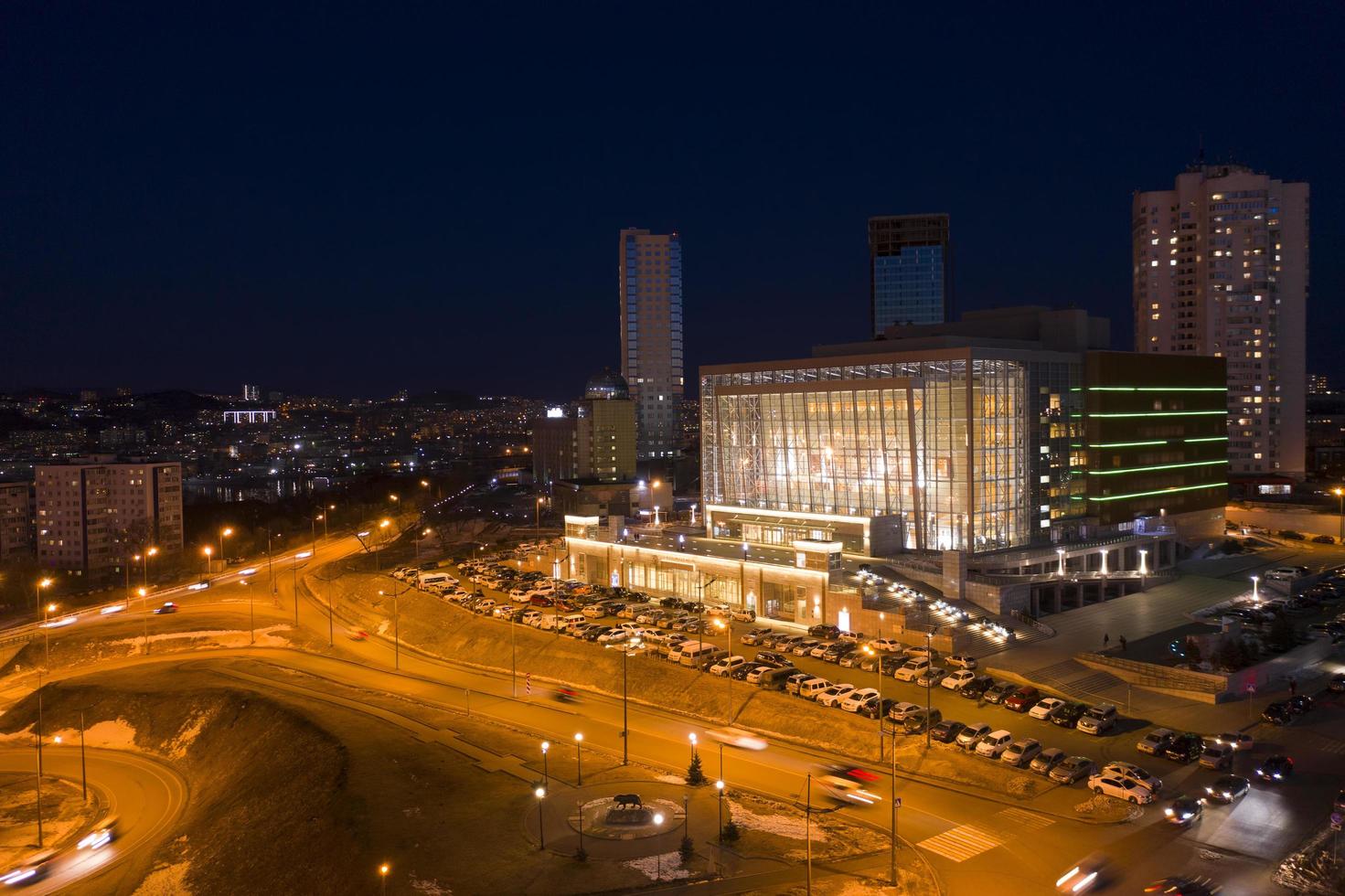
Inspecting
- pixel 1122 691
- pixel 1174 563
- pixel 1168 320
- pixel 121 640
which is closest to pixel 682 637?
pixel 1122 691

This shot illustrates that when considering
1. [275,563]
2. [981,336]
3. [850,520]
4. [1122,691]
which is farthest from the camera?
[275,563]

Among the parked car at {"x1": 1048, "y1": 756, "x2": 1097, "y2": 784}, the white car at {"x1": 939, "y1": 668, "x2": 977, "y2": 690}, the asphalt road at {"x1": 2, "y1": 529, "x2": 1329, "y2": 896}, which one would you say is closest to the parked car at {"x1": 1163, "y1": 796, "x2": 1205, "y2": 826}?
the asphalt road at {"x1": 2, "y1": 529, "x2": 1329, "y2": 896}

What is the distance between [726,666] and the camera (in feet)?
147

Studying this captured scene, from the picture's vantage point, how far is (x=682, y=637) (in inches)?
2024

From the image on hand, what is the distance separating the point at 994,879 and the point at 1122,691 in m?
19.3

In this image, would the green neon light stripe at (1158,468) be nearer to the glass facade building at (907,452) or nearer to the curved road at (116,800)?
the glass facade building at (907,452)

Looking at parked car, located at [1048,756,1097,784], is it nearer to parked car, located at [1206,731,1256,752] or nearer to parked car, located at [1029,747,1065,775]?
parked car, located at [1029,747,1065,775]

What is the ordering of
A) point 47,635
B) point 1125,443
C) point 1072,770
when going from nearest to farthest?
point 1072,770
point 47,635
point 1125,443

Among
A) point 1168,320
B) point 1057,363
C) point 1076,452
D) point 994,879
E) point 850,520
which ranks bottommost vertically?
point 994,879

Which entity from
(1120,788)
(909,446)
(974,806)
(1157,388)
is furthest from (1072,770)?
(1157,388)

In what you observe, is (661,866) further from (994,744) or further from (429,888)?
(994,744)

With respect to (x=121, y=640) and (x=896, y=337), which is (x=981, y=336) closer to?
(x=896, y=337)

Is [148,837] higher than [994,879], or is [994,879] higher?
[994,879]

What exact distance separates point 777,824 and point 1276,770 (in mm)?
17384
